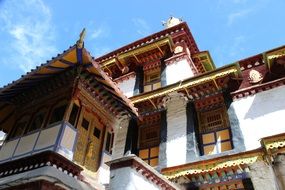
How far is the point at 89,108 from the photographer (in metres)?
9.08

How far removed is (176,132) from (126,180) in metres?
4.25

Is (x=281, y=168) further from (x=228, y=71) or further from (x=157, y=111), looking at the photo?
(x=157, y=111)

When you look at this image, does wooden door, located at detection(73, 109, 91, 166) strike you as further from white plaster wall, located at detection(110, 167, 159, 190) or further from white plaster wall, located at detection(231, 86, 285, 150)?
white plaster wall, located at detection(231, 86, 285, 150)

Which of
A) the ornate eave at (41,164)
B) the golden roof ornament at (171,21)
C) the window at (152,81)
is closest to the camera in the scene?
the ornate eave at (41,164)

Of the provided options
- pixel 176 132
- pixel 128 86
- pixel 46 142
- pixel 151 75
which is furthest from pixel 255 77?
pixel 46 142

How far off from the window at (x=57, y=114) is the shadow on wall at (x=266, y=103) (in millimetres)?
5823

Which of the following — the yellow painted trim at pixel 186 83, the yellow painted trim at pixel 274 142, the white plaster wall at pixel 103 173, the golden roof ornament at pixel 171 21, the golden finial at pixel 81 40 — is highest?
the golden roof ornament at pixel 171 21

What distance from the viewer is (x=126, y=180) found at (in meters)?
6.09

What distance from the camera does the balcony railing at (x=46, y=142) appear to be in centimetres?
736

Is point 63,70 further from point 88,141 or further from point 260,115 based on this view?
point 260,115

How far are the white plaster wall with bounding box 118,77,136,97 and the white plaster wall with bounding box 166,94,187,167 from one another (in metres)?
2.72

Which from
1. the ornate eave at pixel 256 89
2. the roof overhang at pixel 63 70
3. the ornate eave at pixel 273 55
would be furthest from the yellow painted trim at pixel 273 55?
the roof overhang at pixel 63 70

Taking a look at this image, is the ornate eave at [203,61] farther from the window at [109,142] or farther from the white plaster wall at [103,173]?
the white plaster wall at [103,173]

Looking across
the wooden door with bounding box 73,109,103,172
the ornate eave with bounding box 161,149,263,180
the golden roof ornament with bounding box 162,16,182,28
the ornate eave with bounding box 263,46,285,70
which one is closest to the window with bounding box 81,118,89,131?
the wooden door with bounding box 73,109,103,172
